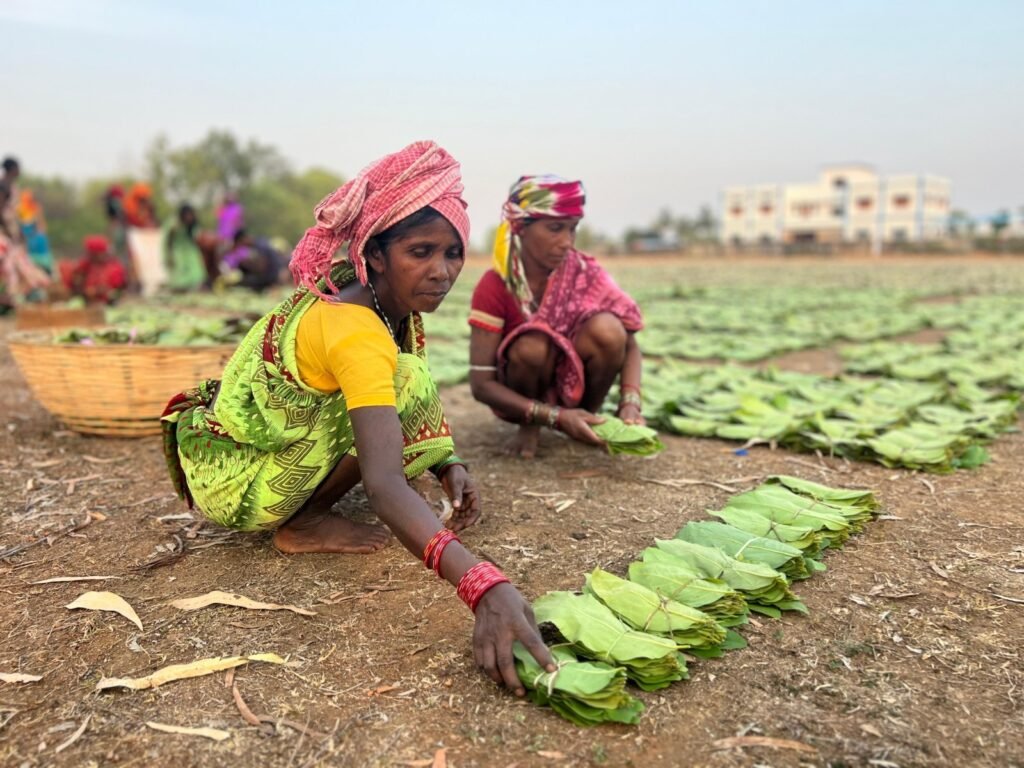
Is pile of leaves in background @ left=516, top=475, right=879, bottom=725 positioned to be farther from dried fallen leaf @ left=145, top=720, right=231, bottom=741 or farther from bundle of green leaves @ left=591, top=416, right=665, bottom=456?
dried fallen leaf @ left=145, top=720, right=231, bottom=741

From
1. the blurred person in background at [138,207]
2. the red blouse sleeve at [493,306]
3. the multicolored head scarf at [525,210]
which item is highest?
the blurred person in background at [138,207]

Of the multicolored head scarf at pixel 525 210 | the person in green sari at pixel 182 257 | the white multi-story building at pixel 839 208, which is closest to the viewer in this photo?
the multicolored head scarf at pixel 525 210

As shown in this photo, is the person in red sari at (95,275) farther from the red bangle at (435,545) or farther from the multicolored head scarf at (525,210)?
the red bangle at (435,545)

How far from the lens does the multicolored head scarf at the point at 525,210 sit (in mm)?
2631

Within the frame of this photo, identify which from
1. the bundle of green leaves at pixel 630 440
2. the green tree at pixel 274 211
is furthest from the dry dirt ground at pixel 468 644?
the green tree at pixel 274 211

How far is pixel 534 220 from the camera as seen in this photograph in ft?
8.80

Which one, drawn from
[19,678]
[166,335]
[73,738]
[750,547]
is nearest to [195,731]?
[73,738]

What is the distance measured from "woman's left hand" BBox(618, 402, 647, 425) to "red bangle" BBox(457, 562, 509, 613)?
4.48 ft

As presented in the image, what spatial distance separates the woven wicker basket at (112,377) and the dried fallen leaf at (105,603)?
1.31 m

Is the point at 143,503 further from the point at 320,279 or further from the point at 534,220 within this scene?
the point at 534,220

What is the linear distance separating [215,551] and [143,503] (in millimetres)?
510

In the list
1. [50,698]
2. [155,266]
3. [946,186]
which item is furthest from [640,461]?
[946,186]

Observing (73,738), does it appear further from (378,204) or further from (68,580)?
(378,204)

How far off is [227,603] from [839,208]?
168 feet
